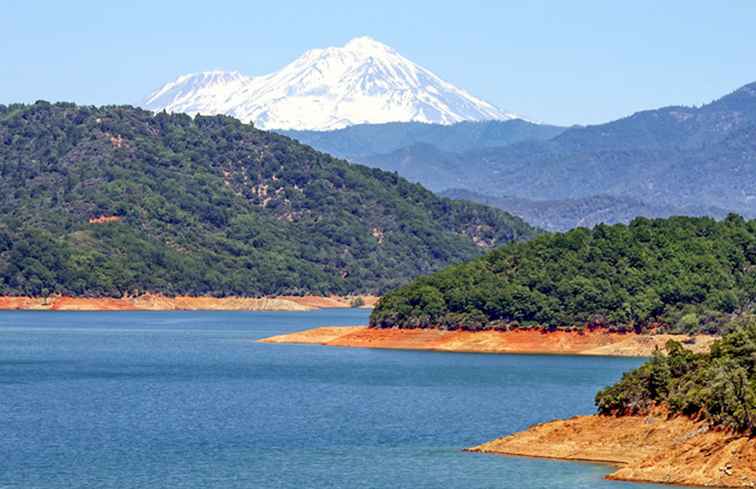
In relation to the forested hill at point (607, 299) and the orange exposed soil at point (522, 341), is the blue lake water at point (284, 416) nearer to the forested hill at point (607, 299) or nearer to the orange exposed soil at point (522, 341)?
the orange exposed soil at point (522, 341)

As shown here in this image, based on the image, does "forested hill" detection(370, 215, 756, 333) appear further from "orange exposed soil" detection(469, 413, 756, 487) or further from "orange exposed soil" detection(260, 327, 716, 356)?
"orange exposed soil" detection(469, 413, 756, 487)

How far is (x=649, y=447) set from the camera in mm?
85812

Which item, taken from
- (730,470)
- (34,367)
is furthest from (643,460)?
(34,367)

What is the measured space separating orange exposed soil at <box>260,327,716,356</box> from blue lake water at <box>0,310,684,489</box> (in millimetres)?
6248

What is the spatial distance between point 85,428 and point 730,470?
4258 cm

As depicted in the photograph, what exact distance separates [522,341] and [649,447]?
340ft

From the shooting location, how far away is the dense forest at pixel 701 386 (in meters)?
81.2

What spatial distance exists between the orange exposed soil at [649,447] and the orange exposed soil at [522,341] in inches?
3395

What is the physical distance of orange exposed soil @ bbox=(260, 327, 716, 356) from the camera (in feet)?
593

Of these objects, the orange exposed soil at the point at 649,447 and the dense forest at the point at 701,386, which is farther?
the dense forest at the point at 701,386

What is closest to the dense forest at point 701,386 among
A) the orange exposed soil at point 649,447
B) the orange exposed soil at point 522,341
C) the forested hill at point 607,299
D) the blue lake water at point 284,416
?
the orange exposed soil at point 649,447

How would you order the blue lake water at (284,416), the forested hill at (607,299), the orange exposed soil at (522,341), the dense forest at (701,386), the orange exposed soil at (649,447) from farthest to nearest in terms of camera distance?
1. the forested hill at (607,299)
2. the orange exposed soil at (522,341)
3. the blue lake water at (284,416)
4. the dense forest at (701,386)
5. the orange exposed soil at (649,447)

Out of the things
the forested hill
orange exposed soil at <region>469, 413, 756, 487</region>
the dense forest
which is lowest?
orange exposed soil at <region>469, 413, 756, 487</region>

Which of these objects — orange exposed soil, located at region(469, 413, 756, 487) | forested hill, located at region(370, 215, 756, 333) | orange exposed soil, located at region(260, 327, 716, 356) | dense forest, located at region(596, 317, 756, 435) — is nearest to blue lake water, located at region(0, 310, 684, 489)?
orange exposed soil, located at region(469, 413, 756, 487)
